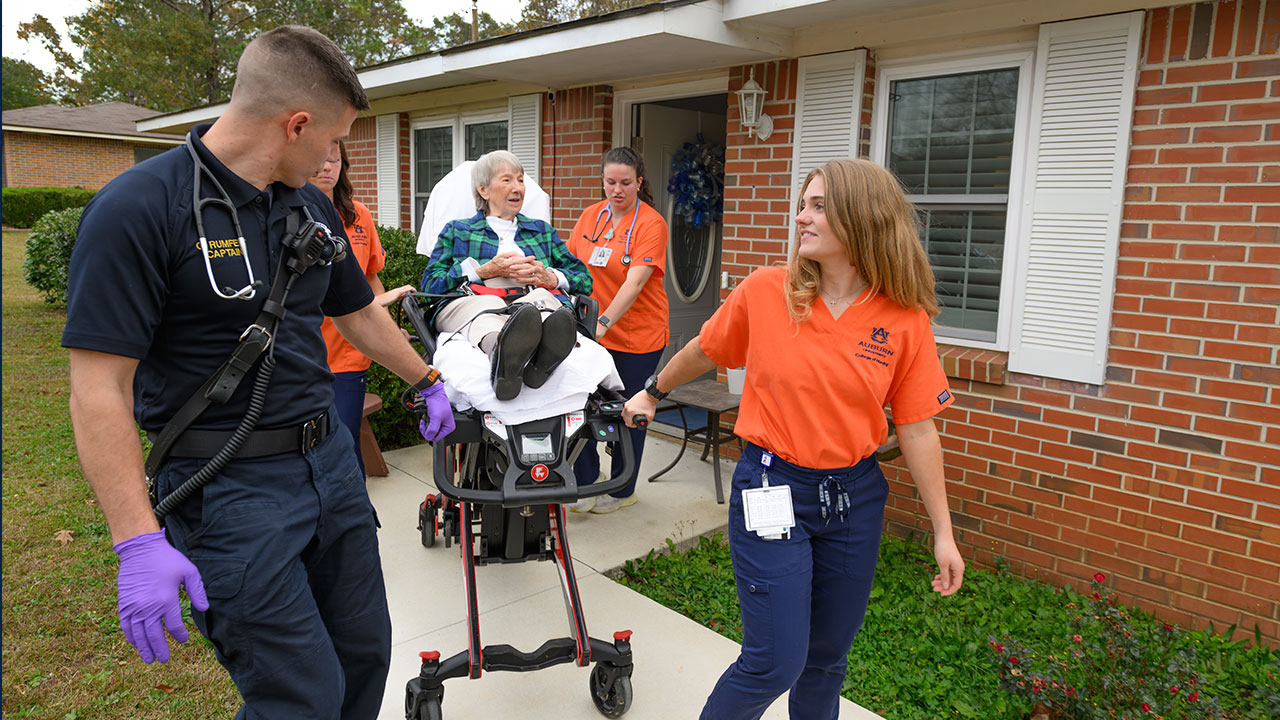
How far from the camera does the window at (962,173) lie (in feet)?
14.2

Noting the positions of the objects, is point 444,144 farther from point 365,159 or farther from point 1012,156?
point 1012,156

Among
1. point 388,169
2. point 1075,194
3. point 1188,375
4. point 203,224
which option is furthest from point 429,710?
point 388,169

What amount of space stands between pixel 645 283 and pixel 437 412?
2105 mm

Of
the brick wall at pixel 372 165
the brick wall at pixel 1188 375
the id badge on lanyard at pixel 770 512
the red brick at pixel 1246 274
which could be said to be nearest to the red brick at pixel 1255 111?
the brick wall at pixel 1188 375

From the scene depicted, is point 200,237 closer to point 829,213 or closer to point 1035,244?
point 829,213

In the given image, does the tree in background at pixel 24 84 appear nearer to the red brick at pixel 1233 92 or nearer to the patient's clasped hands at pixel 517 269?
the patient's clasped hands at pixel 517 269

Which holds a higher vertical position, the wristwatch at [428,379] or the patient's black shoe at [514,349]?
the patient's black shoe at [514,349]

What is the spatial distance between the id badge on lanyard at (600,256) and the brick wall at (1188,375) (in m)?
2.38

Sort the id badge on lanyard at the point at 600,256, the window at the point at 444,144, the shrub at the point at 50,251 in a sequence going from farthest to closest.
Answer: the shrub at the point at 50,251 → the window at the point at 444,144 → the id badge on lanyard at the point at 600,256

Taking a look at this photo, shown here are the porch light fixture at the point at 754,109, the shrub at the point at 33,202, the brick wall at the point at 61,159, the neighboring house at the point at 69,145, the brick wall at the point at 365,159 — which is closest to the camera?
the porch light fixture at the point at 754,109

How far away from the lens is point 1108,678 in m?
2.88

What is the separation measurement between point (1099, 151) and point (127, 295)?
3.96 metres

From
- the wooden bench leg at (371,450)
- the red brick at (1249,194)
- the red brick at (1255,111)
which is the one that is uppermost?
the red brick at (1255,111)

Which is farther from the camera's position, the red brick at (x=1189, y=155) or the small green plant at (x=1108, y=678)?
the red brick at (x=1189, y=155)
